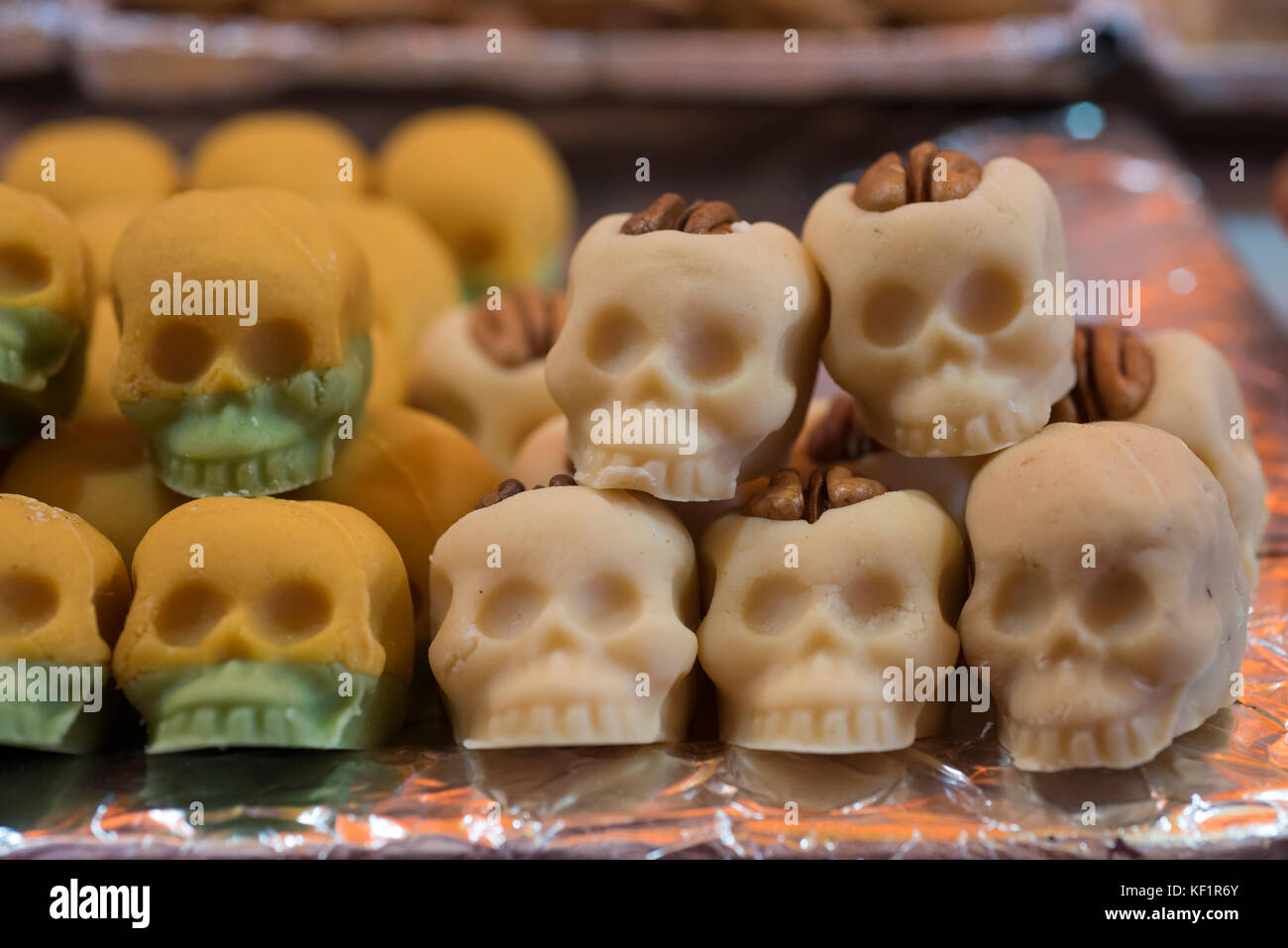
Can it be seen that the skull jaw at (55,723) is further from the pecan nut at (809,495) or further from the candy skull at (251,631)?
the pecan nut at (809,495)

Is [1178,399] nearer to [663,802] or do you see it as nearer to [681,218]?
[681,218]

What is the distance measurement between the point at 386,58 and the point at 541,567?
2.11 metres

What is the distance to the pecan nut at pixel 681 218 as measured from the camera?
125 cm

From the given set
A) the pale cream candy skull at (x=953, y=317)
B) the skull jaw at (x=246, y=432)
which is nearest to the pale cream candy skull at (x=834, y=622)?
the pale cream candy skull at (x=953, y=317)

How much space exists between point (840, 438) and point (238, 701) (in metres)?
0.73

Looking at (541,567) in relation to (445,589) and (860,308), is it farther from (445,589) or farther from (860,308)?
(860,308)

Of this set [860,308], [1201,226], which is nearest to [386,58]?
[1201,226]

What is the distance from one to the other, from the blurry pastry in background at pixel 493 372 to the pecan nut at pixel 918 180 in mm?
603

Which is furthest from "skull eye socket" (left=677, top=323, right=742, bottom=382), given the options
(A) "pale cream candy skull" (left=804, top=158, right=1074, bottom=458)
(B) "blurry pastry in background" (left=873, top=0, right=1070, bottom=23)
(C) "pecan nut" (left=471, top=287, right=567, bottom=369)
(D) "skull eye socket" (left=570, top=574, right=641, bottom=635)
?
(B) "blurry pastry in background" (left=873, top=0, right=1070, bottom=23)

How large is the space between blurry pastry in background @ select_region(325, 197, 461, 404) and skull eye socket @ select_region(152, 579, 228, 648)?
0.66 meters

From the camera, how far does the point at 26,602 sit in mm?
1148

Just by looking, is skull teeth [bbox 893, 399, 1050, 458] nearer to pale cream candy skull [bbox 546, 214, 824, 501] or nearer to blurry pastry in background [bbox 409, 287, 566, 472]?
pale cream candy skull [bbox 546, 214, 824, 501]

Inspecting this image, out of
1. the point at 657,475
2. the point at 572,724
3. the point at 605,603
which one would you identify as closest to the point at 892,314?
the point at 657,475

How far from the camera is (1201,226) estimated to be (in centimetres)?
250
